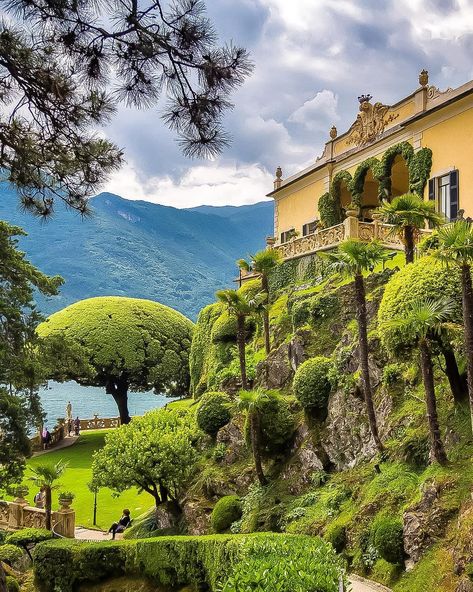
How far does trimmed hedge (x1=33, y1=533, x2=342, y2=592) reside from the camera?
14.0 m

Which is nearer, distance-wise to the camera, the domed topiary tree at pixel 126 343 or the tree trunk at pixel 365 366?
the tree trunk at pixel 365 366

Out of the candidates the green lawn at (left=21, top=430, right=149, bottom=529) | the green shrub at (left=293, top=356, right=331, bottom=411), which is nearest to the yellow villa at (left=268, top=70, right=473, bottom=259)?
the green shrub at (left=293, top=356, right=331, bottom=411)

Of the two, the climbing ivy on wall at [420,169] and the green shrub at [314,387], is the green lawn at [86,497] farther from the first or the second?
the climbing ivy on wall at [420,169]

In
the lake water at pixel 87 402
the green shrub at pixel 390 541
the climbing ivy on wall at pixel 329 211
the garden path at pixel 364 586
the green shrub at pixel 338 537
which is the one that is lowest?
the lake water at pixel 87 402

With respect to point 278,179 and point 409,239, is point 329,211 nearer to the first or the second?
point 278,179

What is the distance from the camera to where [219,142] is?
26.7ft

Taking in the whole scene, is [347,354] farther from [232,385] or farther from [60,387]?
[60,387]

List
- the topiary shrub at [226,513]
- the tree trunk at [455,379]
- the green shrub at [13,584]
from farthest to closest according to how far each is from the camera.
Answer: the topiary shrub at [226,513]
the green shrub at [13,584]
the tree trunk at [455,379]

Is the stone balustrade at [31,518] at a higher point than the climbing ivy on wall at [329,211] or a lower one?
lower

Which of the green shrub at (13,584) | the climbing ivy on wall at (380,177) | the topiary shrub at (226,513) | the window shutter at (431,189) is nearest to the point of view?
the green shrub at (13,584)

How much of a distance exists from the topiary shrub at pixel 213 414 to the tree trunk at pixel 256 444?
163 inches

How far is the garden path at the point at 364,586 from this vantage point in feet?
40.1

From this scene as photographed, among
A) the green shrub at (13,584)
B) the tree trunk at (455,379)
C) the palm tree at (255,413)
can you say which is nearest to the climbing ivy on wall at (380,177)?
the palm tree at (255,413)

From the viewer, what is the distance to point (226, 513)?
780 inches
